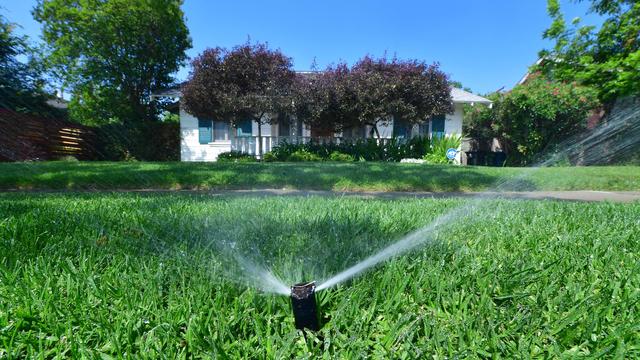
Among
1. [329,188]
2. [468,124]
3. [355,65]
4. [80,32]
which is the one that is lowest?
[329,188]

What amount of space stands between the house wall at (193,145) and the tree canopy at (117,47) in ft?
8.54

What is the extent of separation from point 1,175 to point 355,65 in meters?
11.9

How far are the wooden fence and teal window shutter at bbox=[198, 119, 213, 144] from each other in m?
4.75

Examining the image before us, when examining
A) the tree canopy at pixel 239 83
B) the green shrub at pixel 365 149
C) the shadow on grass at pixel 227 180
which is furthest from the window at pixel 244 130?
A: the shadow on grass at pixel 227 180

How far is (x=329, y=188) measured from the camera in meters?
7.01

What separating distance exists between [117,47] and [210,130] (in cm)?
621

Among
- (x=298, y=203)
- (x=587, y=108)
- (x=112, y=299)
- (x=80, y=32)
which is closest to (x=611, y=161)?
(x=587, y=108)

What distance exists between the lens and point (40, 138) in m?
14.3

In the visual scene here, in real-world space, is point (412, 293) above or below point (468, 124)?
below

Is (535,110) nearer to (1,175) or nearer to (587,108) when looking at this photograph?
(587,108)

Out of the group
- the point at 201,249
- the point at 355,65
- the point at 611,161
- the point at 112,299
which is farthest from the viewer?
the point at 355,65

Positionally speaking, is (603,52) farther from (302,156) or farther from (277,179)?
(302,156)

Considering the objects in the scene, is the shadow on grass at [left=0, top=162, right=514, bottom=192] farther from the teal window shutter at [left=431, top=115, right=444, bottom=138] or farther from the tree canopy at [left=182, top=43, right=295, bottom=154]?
the teal window shutter at [left=431, top=115, right=444, bottom=138]

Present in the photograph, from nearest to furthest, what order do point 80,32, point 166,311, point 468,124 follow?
point 166,311, point 80,32, point 468,124
